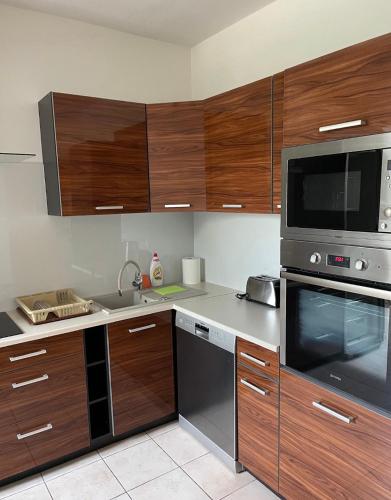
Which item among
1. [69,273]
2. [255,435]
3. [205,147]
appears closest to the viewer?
[255,435]

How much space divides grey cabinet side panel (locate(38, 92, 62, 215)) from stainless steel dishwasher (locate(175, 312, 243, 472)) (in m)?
1.04

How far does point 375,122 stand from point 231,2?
1402 mm

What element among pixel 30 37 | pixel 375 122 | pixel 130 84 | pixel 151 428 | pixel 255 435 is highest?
pixel 30 37

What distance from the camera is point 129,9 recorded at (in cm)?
222

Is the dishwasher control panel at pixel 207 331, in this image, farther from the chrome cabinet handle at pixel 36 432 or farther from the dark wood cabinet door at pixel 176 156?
the chrome cabinet handle at pixel 36 432

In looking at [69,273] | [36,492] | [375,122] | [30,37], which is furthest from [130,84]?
[36,492]

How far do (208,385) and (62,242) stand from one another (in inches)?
51.6

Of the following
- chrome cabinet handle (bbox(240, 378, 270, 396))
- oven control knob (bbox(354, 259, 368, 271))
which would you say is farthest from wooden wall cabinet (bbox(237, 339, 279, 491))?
oven control knob (bbox(354, 259, 368, 271))

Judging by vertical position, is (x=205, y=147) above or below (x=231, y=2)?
below

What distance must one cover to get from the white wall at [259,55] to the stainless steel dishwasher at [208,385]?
602 mm

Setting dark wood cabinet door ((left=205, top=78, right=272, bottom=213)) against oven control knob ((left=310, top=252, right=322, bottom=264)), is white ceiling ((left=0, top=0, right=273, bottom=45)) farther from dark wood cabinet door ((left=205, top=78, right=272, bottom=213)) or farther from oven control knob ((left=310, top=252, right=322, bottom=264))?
oven control knob ((left=310, top=252, right=322, bottom=264))

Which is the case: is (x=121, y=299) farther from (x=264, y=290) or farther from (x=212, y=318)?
(x=264, y=290)

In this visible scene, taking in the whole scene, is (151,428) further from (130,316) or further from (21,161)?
(21,161)

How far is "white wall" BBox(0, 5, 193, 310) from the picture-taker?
226 cm
